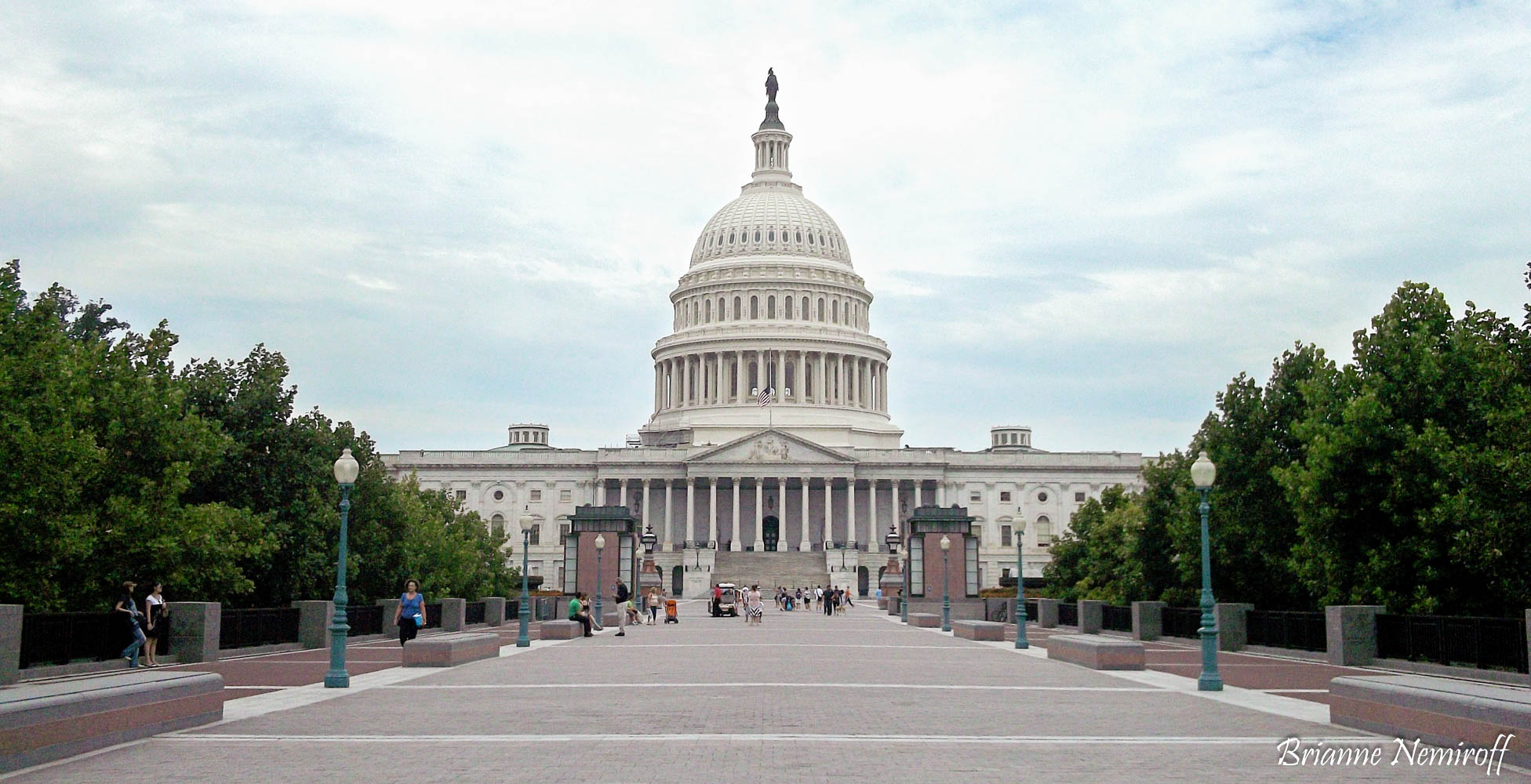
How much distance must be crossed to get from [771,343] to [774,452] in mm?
16195

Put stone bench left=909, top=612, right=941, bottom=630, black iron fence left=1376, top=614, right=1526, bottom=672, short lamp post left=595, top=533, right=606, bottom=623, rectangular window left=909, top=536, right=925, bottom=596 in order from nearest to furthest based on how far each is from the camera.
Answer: black iron fence left=1376, top=614, right=1526, bottom=672, short lamp post left=595, top=533, right=606, bottom=623, stone bench left=909, top=612, right=941, bottom=630, rectangular window left=909, top=536, right=925, bottom=596

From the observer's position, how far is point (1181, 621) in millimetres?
41125

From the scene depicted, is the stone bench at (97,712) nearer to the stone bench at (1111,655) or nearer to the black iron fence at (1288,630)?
the stone bench at (1111,655)

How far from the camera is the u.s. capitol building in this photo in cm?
13825

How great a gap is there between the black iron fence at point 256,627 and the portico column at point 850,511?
333 feet

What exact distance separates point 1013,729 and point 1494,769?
5.31m

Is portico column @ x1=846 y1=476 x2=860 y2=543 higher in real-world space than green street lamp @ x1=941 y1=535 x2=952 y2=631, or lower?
higher

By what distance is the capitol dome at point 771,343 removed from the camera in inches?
5886

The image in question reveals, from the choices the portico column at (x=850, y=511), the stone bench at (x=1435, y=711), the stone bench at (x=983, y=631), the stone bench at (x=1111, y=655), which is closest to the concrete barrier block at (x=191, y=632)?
the stone bench at (x=1111, y=655)

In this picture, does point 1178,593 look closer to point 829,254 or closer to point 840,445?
point 840,445

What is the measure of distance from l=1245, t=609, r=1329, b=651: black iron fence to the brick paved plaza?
6.86 metres

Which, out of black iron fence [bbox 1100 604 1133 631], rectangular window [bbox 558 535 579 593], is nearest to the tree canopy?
rectangular window [bbox 558 535 579 593]

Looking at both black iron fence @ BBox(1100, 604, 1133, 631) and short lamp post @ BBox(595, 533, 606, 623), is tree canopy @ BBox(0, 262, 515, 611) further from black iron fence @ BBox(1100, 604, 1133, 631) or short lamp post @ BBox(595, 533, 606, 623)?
black iron fence @ BBox(1100, 604, 1133, 631)

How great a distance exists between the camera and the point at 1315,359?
4162 centimetres
